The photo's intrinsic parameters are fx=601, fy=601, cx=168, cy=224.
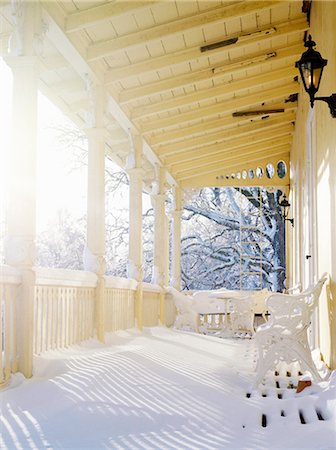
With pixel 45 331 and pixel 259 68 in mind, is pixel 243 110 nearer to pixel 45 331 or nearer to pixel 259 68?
pixel 259 68

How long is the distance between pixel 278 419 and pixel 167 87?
5311 millimetres

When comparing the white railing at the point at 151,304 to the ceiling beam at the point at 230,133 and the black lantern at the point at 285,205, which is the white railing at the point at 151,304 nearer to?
the ceiling beam at the point at 230,133

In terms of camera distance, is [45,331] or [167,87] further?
[167,87]

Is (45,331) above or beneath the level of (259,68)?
beneath

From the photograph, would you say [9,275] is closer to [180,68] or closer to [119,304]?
[119,304]

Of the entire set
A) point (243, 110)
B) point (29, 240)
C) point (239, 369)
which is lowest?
point (239, 369)

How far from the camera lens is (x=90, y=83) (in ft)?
21.7

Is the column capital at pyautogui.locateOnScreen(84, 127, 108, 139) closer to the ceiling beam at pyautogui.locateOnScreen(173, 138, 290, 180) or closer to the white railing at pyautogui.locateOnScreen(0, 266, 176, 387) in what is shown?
the white railing at pyautogui.locateOnScreen(0, 266, 176, 387)

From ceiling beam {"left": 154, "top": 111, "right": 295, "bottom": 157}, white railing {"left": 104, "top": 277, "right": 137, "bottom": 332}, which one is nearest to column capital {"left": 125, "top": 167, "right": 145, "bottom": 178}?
white railing {"left": 104, "top": 277, "right": 137, "bottom": 332}

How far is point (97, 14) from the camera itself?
18.3 feet

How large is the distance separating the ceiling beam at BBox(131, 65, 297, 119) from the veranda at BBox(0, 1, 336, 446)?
15 mm

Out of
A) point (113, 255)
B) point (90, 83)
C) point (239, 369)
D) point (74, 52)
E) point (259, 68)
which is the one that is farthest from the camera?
point (113, 255)

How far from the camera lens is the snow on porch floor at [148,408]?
287cm

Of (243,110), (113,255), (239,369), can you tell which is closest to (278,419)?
(239,369)
